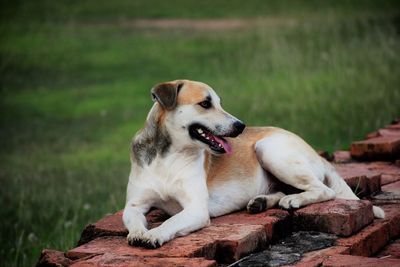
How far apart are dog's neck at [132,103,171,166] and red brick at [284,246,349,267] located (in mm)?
1301

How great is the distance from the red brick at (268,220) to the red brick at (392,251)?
0.63 meters

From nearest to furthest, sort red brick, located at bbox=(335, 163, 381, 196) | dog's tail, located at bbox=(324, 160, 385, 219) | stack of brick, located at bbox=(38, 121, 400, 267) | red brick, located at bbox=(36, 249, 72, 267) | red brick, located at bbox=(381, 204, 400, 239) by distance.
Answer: stack of brick, located at bbox=(38, 121, 400, 267) → red brick, located at bbox=(36, 249, 72, 267) → red brick, located at bbox=(381, 204, 400, 239) → dog's tail, located at bbox=(324, 160, 385, 219) → red brick, located at bbox=(335, 163, 381, 196)

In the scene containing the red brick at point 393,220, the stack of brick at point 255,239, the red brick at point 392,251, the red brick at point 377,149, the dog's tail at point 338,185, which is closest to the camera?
the stack of brick at point 255,239

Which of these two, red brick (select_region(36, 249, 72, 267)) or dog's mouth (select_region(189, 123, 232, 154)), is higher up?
dog's mouth (select_region(189, 123, 232, 154))

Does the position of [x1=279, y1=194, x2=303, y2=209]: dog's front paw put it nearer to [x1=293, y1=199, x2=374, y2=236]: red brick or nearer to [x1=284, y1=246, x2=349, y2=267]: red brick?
[x1=293, y1=199, x2=374, y2=236]: red brick

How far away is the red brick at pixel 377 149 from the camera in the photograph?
7594 millimetres

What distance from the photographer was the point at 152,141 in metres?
5.62

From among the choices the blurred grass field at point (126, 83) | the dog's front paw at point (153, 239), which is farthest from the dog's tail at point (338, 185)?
the blurred grass field at point (126, 83)

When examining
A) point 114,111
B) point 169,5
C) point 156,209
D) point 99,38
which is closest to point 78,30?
point 99,38

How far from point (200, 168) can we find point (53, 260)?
4.00 ft

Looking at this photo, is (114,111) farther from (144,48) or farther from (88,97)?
(144,48)

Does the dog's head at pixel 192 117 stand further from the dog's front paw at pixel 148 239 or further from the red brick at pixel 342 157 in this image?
the red brick at pixel 342 157

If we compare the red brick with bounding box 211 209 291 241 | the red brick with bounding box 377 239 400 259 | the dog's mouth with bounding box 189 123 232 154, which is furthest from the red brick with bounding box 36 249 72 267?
the red brick with bounding box 377 239 400 259

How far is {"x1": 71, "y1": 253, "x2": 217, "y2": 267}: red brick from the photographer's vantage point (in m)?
4.39
